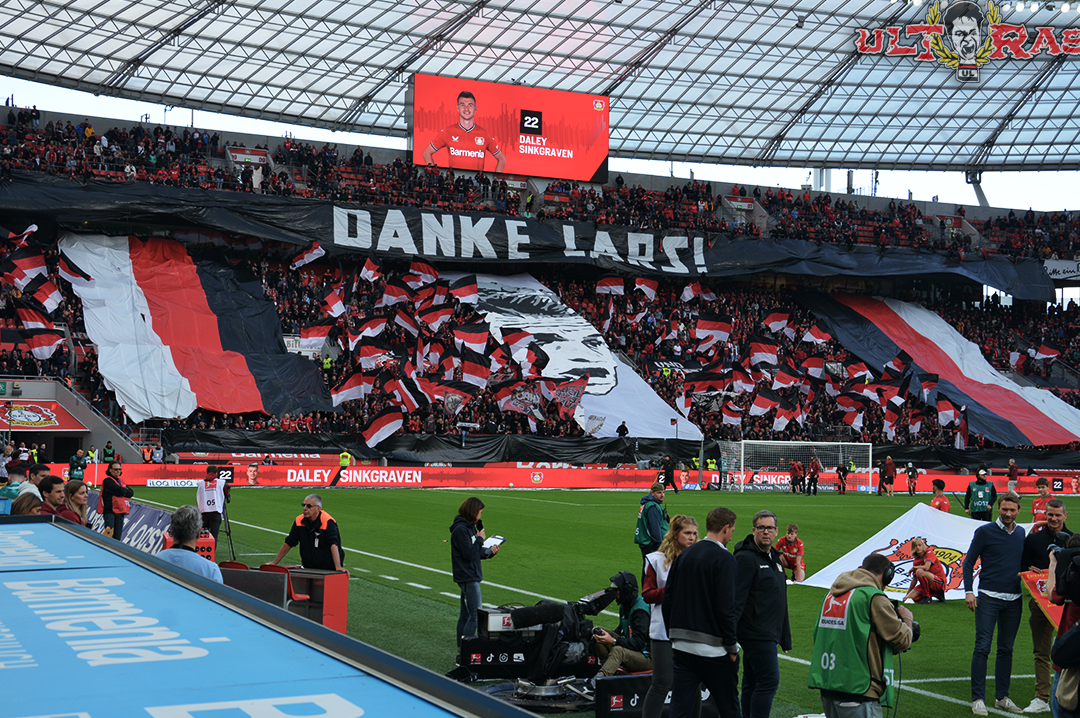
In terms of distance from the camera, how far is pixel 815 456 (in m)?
51.2

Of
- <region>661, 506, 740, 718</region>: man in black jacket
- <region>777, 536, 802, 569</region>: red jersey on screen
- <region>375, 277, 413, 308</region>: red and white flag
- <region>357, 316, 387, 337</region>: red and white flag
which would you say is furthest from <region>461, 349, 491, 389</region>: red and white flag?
<region>661, 506, 740, 718</region>: man in black jacket

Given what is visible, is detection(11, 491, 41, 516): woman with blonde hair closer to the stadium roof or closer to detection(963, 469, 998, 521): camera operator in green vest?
detection(963, 469, 998, 521): camera operator in green vest

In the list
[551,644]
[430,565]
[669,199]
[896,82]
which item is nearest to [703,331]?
[669,199]

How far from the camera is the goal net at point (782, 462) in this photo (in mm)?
47750

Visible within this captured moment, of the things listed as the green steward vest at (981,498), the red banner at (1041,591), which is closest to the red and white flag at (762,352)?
the green steward vest at (981,498)

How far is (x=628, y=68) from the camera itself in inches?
2421

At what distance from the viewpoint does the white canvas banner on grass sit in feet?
58.4

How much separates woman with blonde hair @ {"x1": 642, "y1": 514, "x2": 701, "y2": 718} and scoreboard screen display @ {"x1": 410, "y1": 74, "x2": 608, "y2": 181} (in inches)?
1993

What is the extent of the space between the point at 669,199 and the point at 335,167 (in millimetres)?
21906

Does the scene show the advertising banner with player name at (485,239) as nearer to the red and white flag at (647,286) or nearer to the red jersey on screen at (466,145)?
the red and white flag at (647,286)

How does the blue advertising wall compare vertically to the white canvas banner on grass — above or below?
above

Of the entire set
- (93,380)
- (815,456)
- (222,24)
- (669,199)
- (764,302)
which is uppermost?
(222,24)

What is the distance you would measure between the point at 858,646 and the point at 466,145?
53.9m

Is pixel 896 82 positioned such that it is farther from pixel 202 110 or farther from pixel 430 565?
pixel 430 565
